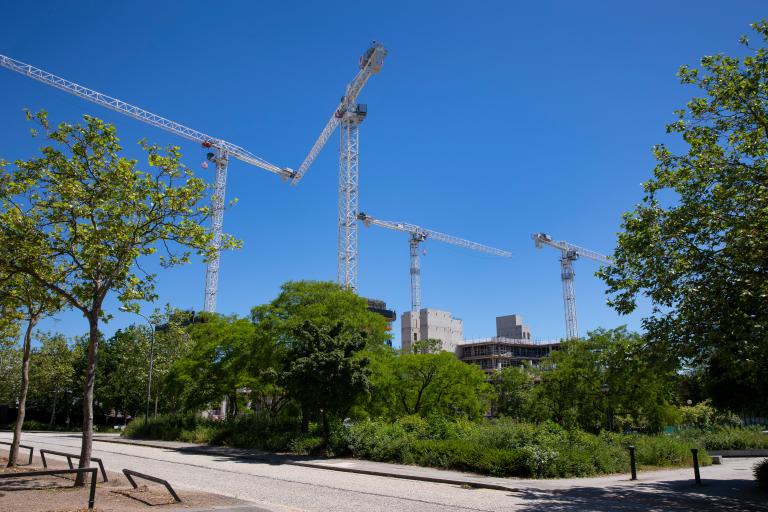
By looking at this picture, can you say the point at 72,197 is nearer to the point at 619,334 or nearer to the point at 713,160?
the point at 713,160

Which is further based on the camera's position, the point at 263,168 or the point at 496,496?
the point at 263,168

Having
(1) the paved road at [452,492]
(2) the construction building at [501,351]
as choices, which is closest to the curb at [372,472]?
(1) the paved road at [452,492]

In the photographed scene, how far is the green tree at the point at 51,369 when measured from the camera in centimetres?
5634

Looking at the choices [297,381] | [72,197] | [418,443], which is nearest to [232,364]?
Result: [297,381]

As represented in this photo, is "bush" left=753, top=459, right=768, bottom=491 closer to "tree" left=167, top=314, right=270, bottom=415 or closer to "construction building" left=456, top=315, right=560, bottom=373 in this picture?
"tree" left=167, top=314, right=270, bottom=415

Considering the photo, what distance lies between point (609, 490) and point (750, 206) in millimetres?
8570

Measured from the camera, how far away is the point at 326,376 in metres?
24.0

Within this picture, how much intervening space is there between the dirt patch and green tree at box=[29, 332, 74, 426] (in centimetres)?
4927

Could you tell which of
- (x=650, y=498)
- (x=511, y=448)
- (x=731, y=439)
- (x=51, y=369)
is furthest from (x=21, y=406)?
(x=51, y=369)

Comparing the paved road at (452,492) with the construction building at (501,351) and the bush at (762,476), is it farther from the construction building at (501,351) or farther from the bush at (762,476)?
the construction building at (501,351)

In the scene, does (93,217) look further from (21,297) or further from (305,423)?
(305,423)

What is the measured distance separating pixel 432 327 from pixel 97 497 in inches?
5037

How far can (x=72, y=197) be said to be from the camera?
44.4ft

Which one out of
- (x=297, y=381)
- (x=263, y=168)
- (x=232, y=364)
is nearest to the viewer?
(x=297, y=381)
